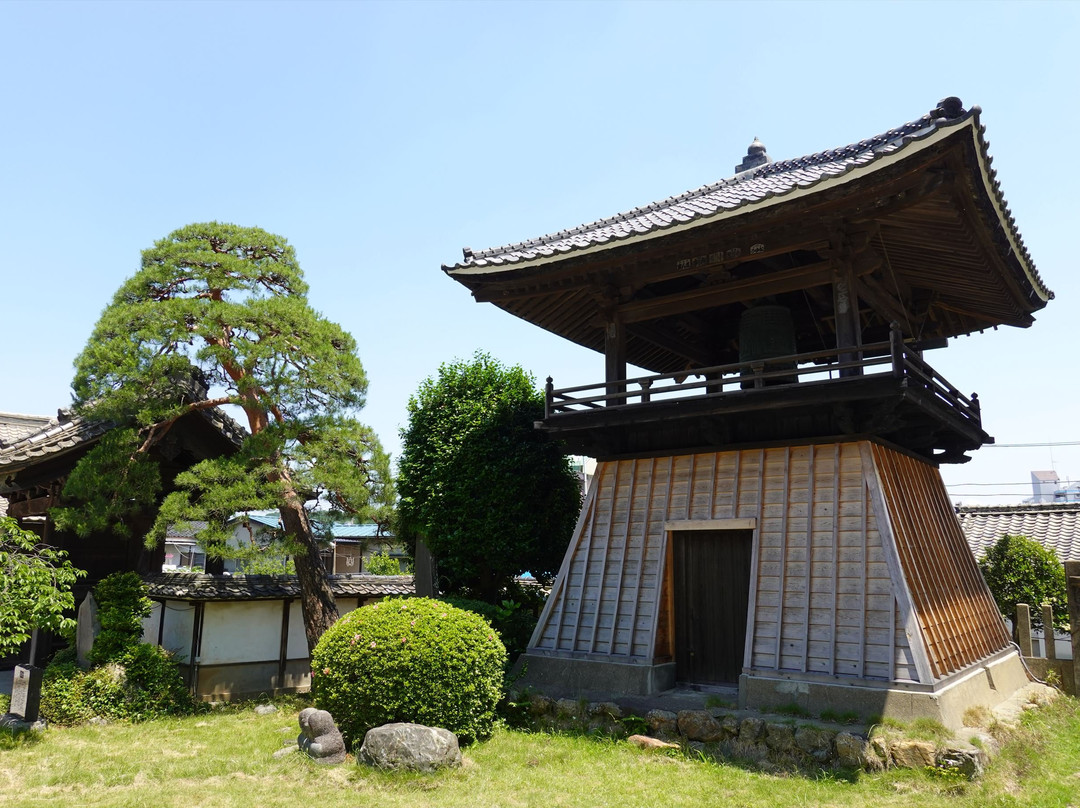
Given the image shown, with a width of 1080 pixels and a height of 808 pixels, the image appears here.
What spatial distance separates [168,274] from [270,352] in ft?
8.30

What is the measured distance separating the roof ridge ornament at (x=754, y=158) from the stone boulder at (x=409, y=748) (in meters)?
12.3

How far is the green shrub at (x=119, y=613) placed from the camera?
1302cm

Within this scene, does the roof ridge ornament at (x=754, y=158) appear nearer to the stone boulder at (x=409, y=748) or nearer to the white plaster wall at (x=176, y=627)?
the stone boulder at (x=409, y=748)

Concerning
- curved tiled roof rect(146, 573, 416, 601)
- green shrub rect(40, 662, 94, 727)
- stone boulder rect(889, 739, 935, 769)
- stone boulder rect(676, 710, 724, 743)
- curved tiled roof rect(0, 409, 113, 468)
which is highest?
curved tiled roof rect(0, 409, 113, 468)

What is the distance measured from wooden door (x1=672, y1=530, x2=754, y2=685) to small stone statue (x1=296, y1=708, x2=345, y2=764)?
5513 mm

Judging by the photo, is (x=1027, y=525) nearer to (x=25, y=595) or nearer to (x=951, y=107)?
(x=951, y=107)

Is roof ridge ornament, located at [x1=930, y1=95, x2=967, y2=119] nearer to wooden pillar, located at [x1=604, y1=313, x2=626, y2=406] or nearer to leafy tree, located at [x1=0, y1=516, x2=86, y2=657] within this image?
wooden pillar, located at [x1=604, y1=313, x2=626, y2=406]

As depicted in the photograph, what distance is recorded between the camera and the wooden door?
12.0 meters

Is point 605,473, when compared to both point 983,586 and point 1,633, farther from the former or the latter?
point 1,633

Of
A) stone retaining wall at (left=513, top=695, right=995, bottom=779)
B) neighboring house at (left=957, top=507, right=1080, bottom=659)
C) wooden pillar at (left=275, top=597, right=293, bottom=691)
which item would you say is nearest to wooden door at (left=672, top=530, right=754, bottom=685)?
stone retaining wall at (left=513, top=695, right=995, bottom=779)

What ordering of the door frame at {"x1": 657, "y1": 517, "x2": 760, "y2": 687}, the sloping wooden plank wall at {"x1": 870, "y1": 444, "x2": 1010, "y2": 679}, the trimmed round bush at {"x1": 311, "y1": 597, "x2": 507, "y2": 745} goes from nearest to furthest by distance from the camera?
the trimmed round bush at {"x1": 311, "y1": 597, "x2": 507, "y2": 745}
the sloping wooden plank wall at {"x1": 870, "y1": 444, "x2": 1010, "y2": 679}
the door frame at {"x1": 657, "y1": 517, "x2": 760, "y2": 687}

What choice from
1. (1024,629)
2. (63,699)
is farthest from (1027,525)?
(63,699)

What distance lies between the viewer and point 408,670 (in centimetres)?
1004

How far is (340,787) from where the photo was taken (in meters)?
8.85
